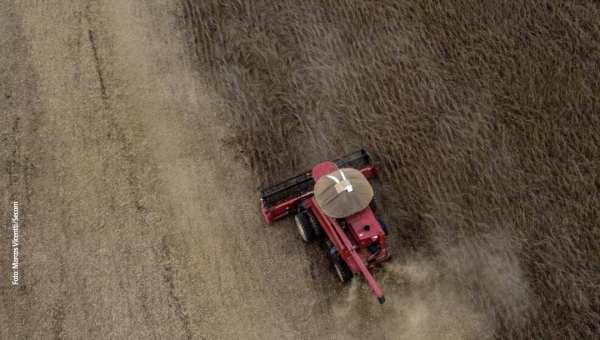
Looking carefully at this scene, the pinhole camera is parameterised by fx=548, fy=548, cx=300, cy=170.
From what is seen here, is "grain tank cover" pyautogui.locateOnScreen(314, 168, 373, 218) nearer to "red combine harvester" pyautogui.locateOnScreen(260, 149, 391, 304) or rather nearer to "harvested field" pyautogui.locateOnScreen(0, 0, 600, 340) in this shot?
"red combine harvester" pyautogui.locateOnScreen(260, 149, 391, 304)

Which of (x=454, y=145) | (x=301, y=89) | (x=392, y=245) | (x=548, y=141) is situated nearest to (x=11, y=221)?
(x=301, y=89)

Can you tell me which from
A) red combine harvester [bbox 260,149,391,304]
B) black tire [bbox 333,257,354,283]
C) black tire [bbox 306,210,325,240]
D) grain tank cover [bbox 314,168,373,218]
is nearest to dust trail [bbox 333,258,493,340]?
black tire [bbox 333,257,354,283]

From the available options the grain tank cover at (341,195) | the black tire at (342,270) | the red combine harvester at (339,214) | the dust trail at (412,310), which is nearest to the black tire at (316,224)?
the red combine harvester at (339,214)

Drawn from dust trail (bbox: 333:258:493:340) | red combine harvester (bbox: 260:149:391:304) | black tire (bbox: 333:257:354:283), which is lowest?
dust trail (bbox: 333:258:493:340)

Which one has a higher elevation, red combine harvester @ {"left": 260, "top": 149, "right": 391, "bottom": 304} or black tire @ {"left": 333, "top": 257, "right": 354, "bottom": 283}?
red combine harvester @ {"left": 260, "top": 149, "right": 391, "bottom": 304}

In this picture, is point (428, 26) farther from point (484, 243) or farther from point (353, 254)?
point (353, 254)

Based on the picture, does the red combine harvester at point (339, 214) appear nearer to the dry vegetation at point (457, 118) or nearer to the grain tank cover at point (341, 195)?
the grain tank cover at point (341, 195)

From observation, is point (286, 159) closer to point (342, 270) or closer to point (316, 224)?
point (316, 224)

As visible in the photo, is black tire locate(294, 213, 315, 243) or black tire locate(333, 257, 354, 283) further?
black tire locate(294, 213, 315, 243)
